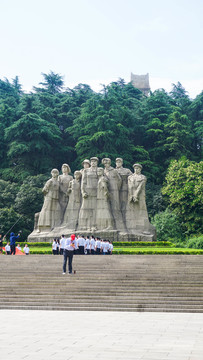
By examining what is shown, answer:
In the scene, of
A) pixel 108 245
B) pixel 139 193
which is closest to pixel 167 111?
pixel 139 193

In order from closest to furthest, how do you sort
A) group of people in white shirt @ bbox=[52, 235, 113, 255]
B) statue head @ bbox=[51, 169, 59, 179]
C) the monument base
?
group of people in white shirt @ bbox=[52, 235, 113, 255] < the monument base < statue head @ bbox=[51, 169, 59, 179]

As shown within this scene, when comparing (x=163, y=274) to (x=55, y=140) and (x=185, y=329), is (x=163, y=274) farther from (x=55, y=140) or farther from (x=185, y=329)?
(x=55, y=140)

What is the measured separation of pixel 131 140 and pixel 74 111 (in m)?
6.96

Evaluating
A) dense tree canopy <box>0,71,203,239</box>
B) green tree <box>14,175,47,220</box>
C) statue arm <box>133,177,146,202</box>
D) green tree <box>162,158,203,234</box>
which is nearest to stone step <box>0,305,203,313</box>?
statue arm <box>133,177,146,202</box>

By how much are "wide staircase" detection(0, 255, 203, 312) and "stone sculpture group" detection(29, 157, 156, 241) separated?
336 inches

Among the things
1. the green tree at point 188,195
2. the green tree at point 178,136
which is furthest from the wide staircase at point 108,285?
the green tree at point 178,136

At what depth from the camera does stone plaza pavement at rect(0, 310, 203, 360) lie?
6.05 m

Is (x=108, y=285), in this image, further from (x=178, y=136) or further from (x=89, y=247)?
(x=178, y=136)

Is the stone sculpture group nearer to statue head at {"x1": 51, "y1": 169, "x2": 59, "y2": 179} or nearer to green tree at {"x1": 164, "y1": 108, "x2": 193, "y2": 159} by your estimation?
statue head at {"x1": 51, "y1": 169, "x2": 59, "y2": 179}

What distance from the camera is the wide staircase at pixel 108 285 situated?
38.0 ft

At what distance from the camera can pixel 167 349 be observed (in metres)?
6.35

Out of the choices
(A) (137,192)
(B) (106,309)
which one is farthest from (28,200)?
(B) (106,309)

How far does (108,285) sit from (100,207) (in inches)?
501

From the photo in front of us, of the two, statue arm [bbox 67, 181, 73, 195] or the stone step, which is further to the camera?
statue arm [bbox 67, 181, 73, 195]
